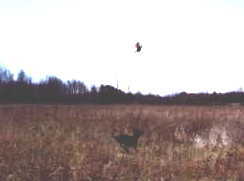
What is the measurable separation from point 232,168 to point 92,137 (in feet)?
11.8

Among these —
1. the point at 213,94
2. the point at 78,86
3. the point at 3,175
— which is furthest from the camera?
the point at 78,86

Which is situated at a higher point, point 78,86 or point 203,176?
point 78,86

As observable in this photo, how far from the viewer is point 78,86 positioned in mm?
96000

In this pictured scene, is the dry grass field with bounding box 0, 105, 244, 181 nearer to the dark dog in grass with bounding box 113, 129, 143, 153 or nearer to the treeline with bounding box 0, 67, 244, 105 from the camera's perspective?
the dark dog in grass with bounding box 113, 129, 143, 153

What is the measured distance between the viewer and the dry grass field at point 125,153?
21.1ft

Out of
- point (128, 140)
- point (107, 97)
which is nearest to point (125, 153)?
point (128, 140)

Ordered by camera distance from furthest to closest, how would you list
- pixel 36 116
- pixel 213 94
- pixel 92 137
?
pixel 213 94 < pixel 36 116 < pixel 92 137

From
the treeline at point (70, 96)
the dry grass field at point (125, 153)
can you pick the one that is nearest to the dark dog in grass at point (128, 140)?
the dry grass field at point (125, 153)

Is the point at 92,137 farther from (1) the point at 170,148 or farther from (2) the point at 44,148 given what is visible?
(2) the point at 44,148

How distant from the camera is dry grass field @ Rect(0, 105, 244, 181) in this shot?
6418mm

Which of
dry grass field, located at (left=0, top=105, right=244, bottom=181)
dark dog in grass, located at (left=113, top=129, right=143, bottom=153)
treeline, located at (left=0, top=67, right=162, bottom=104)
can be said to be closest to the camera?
dry grass field, located at (left=0, top=105, right=244, bottom=181)

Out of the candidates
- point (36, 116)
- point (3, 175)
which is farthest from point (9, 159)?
point (36, 116)

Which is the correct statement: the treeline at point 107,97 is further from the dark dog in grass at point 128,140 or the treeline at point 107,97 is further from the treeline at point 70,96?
the dark dog in grass at point 128,140

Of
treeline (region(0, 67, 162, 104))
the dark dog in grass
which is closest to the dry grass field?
the dark dog in grass
